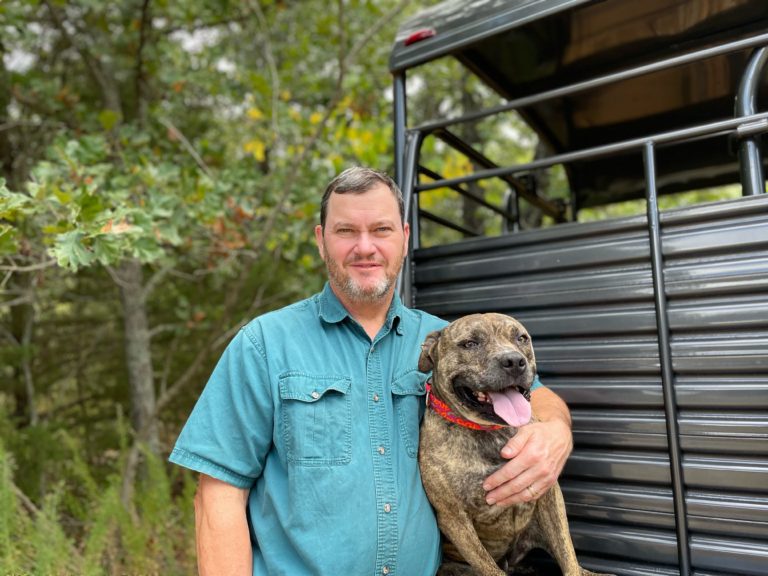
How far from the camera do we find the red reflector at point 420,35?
2.94 m

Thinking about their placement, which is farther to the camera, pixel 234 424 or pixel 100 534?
pixel 100 534

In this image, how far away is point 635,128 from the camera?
13.2ft

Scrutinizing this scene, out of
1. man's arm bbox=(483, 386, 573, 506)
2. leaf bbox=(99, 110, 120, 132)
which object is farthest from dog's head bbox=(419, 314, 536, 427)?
leaf bbox=(99, 110, 120, 132)

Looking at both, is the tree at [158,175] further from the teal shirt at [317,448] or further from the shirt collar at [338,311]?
the teal shirt at [317,448]

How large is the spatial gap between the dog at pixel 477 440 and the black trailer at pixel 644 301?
0.71 ft

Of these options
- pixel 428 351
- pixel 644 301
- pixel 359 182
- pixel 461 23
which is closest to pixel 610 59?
pixel 461 23

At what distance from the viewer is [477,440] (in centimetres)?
219

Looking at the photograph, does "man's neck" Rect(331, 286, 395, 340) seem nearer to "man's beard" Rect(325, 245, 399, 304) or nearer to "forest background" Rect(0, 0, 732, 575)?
"man's beard" Rect(325, 245, 399, 304)

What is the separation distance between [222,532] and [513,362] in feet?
3.66

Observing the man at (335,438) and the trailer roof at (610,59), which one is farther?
the trailer roof at (610,59)

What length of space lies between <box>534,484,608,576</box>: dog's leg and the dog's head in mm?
371

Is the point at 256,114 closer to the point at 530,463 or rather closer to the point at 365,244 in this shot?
the point at 365,244

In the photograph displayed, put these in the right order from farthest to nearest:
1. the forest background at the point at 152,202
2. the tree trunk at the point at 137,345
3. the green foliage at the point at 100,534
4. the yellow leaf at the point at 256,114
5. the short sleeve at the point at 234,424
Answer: the yellow leaf at the point at 256,114
the tree trunk at the point at 137,345
the forest background at the point at 152,202
the green foliage at the point at 100,534
the short sleeve at the point at 234,424

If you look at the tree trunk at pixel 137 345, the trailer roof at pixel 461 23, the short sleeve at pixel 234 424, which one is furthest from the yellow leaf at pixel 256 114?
the short sleeve at pixel 234 424
